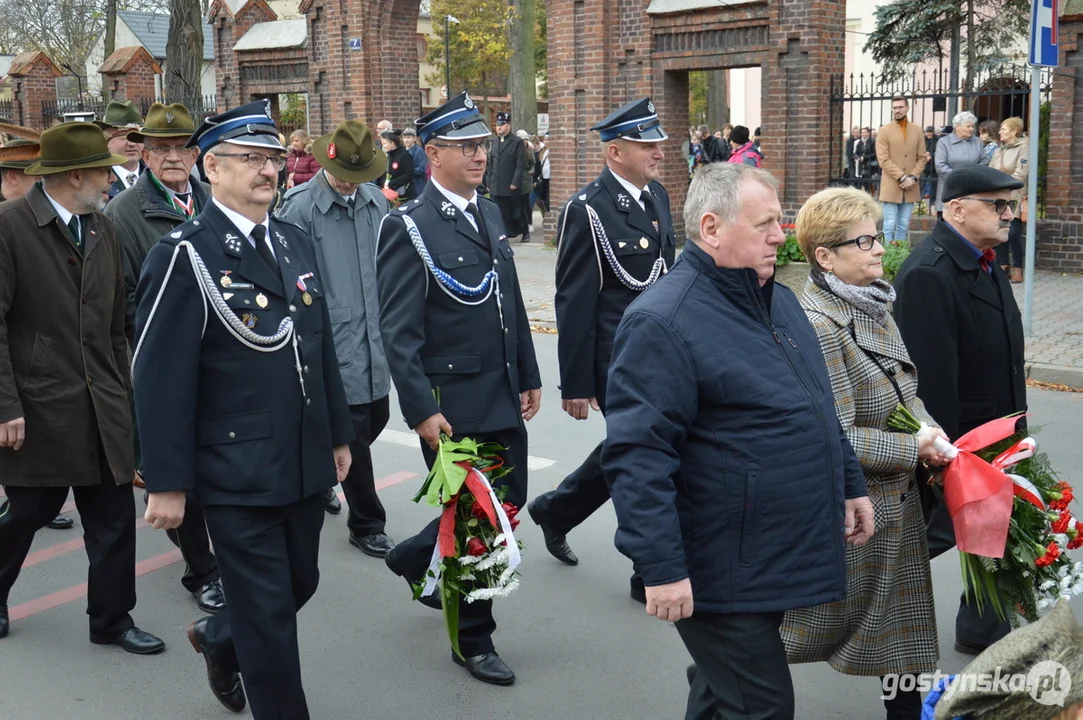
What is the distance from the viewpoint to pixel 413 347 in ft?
15.3

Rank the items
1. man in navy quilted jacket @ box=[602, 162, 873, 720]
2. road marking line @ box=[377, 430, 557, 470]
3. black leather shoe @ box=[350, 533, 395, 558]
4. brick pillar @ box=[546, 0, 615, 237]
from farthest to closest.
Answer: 1. brick pillar @ box=[546, 0, 615, 237]
2. road marking line @ box=[377, 430, 557, 470]
3. black leather shoe @ box=[350, 533, 395, 558]
4. man in navy quilted jacket @ box=[602, 162, 873, 720]

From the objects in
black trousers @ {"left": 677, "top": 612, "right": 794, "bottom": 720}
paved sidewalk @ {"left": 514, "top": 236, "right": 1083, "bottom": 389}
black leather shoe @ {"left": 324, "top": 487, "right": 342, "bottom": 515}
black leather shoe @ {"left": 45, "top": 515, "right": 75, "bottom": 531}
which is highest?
black trousers @ {"left": 677, "top": 612, "right": 794, "bottom": 720}

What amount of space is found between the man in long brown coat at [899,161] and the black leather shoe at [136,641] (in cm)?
1167

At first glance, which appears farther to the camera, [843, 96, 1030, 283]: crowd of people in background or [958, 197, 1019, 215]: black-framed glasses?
[843, 96, 1030, 283]: crowd of people in background

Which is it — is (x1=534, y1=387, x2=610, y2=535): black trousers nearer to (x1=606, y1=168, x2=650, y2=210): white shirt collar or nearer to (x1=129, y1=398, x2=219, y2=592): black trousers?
(x1=606, y1=168, x2=650, y2=210): white shirt collar

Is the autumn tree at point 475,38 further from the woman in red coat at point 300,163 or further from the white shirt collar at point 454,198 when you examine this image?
the white shirt collar at point 454,198

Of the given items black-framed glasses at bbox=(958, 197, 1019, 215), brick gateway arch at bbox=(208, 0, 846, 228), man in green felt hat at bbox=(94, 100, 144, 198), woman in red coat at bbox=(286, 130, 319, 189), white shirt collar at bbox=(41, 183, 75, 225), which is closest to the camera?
black-framed glasses at bbox=(958, 197, 1019, 215)

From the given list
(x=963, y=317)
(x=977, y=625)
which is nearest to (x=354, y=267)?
(x=963, y=317)

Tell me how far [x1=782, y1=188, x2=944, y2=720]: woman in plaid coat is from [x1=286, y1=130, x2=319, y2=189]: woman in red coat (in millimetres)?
15143

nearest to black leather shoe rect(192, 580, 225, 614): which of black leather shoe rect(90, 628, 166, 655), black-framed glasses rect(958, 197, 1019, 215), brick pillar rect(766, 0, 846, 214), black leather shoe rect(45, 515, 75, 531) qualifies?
black leather shoe rect(90, 628, 166, 655)

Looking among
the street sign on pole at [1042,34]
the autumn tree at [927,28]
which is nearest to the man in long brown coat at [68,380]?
the street sign on pole at [1042,34]

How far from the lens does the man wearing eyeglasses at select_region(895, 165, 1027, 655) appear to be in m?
4.35

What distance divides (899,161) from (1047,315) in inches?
139

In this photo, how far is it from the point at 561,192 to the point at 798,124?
4234mm
